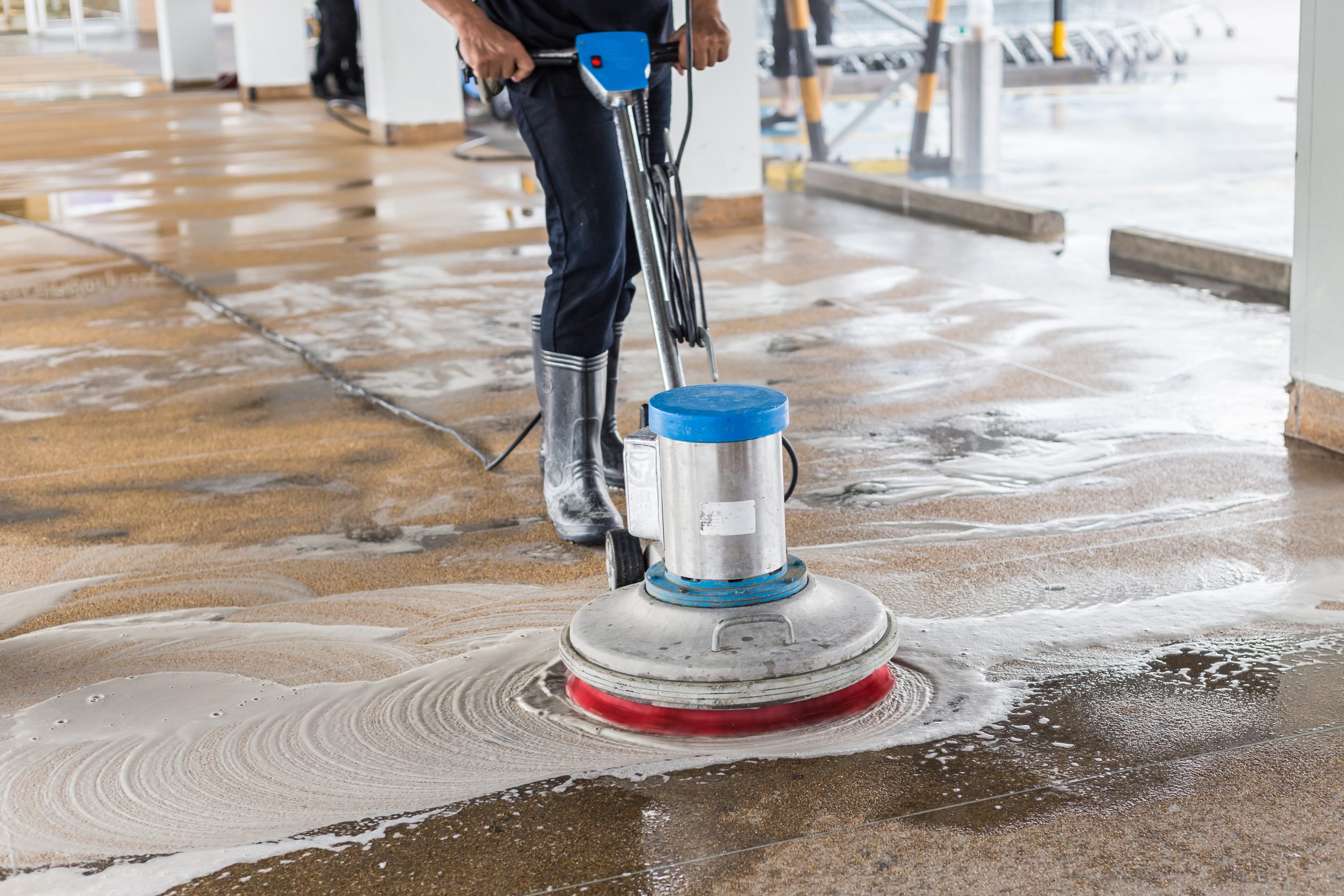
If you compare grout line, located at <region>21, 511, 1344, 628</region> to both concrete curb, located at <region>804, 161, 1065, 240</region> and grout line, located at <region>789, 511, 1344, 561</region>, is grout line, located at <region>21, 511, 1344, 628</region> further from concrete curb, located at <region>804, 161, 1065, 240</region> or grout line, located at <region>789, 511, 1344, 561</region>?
concrete curb, located at <region>804, 161, 1065, 240</region>

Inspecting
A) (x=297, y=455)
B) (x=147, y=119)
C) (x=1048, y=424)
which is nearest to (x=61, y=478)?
(x=297, y=455)

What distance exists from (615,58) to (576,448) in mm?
848

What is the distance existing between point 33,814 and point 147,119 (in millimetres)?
14225

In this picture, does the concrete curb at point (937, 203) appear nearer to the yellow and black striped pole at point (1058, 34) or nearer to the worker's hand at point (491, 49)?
the yellow and black striped pole at point (1058, 34)

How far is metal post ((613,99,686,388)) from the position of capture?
7.35 ft

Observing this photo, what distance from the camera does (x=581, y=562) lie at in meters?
2.67

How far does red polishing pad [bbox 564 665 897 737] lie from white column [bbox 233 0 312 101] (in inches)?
639

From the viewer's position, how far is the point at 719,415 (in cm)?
188

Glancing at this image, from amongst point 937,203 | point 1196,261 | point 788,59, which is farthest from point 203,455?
point 788,59

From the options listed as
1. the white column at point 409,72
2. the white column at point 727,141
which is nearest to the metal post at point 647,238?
the white column at point 727,141

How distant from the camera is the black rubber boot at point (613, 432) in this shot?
9.81 feet

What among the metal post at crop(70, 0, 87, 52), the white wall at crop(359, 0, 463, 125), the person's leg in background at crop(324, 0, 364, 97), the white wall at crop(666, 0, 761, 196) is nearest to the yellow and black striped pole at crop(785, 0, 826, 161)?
the white wall at crop(666, 0, 761, 196)

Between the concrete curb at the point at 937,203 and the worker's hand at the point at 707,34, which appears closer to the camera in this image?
the worker's hand at the point at 707,34

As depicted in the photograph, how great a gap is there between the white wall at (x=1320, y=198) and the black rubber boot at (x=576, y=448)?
155cm
